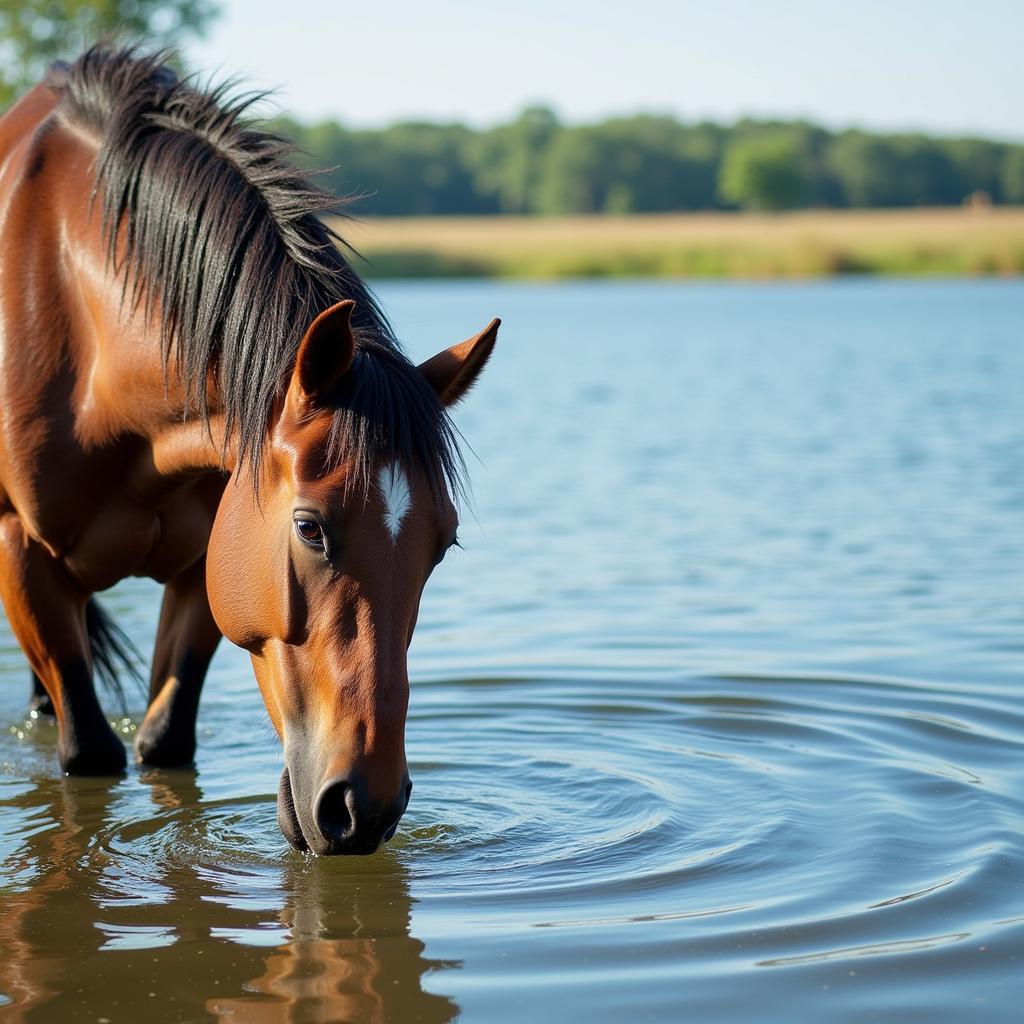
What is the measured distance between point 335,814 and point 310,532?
2.06ft

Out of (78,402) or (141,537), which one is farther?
(141,537)

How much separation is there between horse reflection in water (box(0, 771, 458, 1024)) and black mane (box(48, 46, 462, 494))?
1146mm

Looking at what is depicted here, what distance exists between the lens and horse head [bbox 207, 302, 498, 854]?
3193 millimetres

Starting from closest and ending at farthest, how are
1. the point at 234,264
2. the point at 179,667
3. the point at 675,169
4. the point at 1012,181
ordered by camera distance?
the point at 234,264
the point at 179,667
the point at 1012,181
the point at 675,169

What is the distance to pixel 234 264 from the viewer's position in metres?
3.75

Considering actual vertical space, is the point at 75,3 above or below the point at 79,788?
above

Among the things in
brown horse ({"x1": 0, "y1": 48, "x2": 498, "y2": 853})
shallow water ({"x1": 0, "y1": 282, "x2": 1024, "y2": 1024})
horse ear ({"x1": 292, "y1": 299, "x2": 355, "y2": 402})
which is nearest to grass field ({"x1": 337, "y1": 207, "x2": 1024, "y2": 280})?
shallow water ({"x1": 0, "y1": 282, "x2": 1024, "y2": 1024})

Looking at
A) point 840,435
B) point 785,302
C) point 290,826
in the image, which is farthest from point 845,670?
point 785,302

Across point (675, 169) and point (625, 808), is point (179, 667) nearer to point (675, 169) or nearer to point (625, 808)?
point (625, 808)

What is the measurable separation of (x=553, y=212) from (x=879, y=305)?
183 ft

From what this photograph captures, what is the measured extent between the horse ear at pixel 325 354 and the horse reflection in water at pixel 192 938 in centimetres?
132

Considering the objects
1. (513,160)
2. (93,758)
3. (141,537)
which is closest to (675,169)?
(513,160)

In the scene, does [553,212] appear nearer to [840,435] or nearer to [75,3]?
[75,3]

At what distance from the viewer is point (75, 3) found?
36469 millimetres
